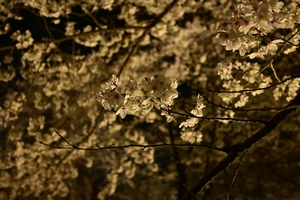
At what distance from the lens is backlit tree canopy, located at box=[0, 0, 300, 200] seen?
10.1 ft

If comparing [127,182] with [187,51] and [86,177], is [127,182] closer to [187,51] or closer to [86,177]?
[86,177]

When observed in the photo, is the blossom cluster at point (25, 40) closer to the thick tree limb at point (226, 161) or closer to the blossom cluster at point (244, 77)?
the blossom cluster at point (244, 77)

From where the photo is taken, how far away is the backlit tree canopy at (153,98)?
3064 mm

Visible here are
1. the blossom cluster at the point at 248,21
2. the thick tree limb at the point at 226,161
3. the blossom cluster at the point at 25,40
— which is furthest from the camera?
the blossom cluster at the point at 25,40

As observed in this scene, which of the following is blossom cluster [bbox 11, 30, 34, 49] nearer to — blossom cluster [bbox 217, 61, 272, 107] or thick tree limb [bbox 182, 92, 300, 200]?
blossom cluster [bbox 217, 61, 272, 107]

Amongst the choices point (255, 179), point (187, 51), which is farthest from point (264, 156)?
point (187, 51)

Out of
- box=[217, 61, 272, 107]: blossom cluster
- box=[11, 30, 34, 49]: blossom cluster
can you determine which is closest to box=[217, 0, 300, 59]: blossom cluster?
box=[217, 61, 272, 107]: blossom cluster

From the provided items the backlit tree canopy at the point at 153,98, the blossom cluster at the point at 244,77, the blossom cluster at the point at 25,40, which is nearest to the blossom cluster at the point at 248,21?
the backlit tree canopy at the point at 153,98

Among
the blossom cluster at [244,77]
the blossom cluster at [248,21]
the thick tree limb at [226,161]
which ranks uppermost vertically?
the blossom cluster at [248,21]

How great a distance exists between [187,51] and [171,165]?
13.0 feet

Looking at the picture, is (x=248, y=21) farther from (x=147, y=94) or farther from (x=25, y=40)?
(x=25, y=40)

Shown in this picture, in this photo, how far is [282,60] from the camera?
10.1m

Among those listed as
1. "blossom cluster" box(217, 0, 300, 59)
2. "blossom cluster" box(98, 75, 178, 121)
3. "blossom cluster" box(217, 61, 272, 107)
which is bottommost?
"blossom cluster" box(98, 75, 178, 121)

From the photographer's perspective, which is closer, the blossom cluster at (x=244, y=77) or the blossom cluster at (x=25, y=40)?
the blossom cluster at (x=244, y=77)
